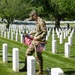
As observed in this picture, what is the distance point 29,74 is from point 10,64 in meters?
3.80

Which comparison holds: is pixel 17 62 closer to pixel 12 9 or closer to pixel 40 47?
pixel 40 47

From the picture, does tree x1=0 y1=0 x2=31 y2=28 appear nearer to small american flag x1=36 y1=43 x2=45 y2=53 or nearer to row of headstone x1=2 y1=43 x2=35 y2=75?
row of headstone x1=2 y1=43 x2=35 y2=75

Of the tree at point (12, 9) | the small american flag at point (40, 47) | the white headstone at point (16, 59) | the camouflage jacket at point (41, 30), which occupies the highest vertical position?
the tree at point (12, 9)

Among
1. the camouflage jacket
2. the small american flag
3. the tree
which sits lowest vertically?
the small american flag

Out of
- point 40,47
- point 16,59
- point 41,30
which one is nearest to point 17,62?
point 16,59

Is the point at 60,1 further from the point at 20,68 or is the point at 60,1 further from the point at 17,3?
the point at 20,68

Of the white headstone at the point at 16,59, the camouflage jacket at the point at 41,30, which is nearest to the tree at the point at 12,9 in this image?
the white headstone at the point at 16,59

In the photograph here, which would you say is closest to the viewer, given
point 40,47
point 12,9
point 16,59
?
point 40,47

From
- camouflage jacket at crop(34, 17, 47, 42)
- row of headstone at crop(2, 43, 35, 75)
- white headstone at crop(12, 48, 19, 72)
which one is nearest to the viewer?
row of headstone at crop(2, 43, 35, 75)

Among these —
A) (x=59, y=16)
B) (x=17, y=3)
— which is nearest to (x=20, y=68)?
(x=17, y=3)

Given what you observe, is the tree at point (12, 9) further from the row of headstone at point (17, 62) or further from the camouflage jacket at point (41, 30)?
the camouflage jacket at point (41, 30)

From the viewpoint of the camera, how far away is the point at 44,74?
33.5ft

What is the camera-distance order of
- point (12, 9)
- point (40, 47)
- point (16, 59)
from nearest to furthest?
1. point (40, 47)
2. point (16, 59)
3. point (12, 9)

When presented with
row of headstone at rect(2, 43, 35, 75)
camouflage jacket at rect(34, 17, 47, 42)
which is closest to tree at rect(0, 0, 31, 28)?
row of headstone at rect(2, 43, 35, 75)
